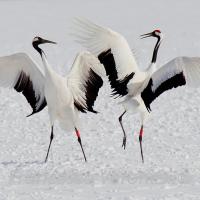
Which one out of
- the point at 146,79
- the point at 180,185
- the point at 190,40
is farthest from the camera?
the point at 190,40

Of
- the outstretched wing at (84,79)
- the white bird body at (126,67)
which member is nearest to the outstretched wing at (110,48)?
the white bird body at (126,67)

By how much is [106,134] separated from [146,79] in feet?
8.48

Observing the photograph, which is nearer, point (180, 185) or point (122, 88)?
point (180, 185)

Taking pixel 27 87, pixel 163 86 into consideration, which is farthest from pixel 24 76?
pixel 163 86

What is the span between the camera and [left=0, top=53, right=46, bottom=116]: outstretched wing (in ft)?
34.0

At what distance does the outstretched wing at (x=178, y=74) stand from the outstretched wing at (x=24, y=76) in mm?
1598

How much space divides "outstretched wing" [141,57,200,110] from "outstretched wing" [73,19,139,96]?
36 cm

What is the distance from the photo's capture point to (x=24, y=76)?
10.6 meters

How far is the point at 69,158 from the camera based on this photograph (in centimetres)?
1088

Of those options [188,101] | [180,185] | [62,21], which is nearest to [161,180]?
[180,185]

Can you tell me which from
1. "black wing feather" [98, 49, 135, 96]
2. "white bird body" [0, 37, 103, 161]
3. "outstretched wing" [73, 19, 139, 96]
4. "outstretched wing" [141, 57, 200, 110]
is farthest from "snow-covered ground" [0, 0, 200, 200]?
"outstretched wing" [73, 19, 139, 96]

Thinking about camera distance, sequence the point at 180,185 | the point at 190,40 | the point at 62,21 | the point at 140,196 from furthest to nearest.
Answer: the point at 62,21 → the point at 190,40 → the point at 180,185 → the point at 140,196

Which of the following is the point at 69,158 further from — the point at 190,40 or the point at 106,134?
the point at 190,40

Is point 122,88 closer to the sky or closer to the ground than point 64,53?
closer to the sky
